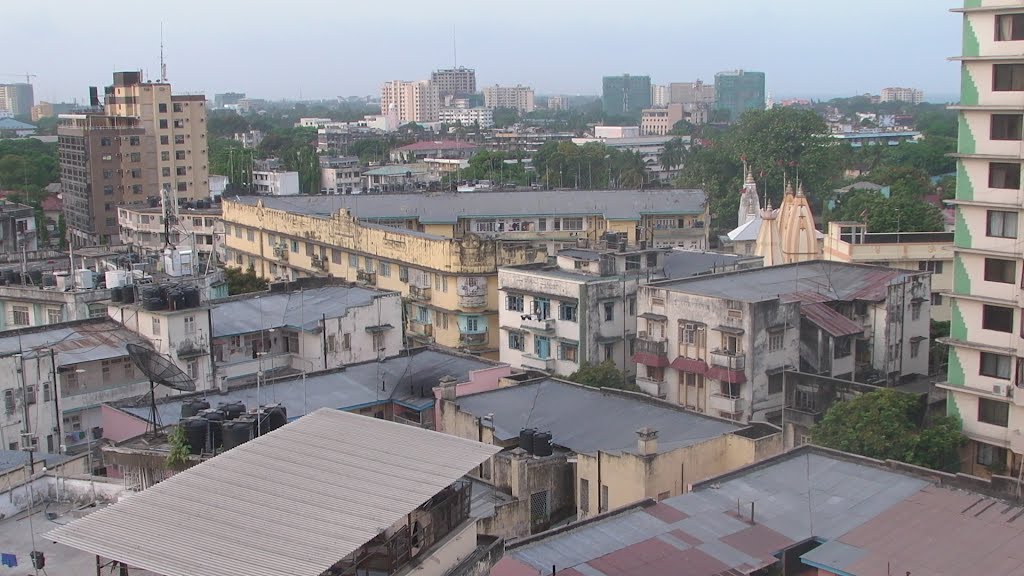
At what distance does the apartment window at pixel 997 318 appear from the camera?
27688 millimetres

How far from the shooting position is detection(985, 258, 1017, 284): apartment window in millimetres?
27547

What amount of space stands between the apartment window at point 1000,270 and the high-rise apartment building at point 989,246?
0.02 m

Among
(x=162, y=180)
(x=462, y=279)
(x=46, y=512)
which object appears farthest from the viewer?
(x=162, y=180)

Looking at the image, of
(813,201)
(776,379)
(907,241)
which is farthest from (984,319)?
(813,201)

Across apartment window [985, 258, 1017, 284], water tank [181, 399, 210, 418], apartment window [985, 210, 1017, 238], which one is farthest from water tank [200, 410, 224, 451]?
apartment window [985, 210, 1017, 238]

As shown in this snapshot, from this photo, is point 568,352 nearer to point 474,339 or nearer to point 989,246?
point 474,339

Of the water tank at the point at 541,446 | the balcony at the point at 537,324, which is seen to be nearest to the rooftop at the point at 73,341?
the water tank at the point at 541,446

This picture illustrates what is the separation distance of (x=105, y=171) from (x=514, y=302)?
5464cm

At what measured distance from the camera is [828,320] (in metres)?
32.5

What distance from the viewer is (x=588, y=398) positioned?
89.6 ft

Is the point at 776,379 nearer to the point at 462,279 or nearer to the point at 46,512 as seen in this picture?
the point at 462,279

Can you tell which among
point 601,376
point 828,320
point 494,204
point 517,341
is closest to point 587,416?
point 601,376

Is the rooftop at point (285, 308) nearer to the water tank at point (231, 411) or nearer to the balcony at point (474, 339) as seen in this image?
the balcony at point (474, 339)

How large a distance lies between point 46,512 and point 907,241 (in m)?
35.6
